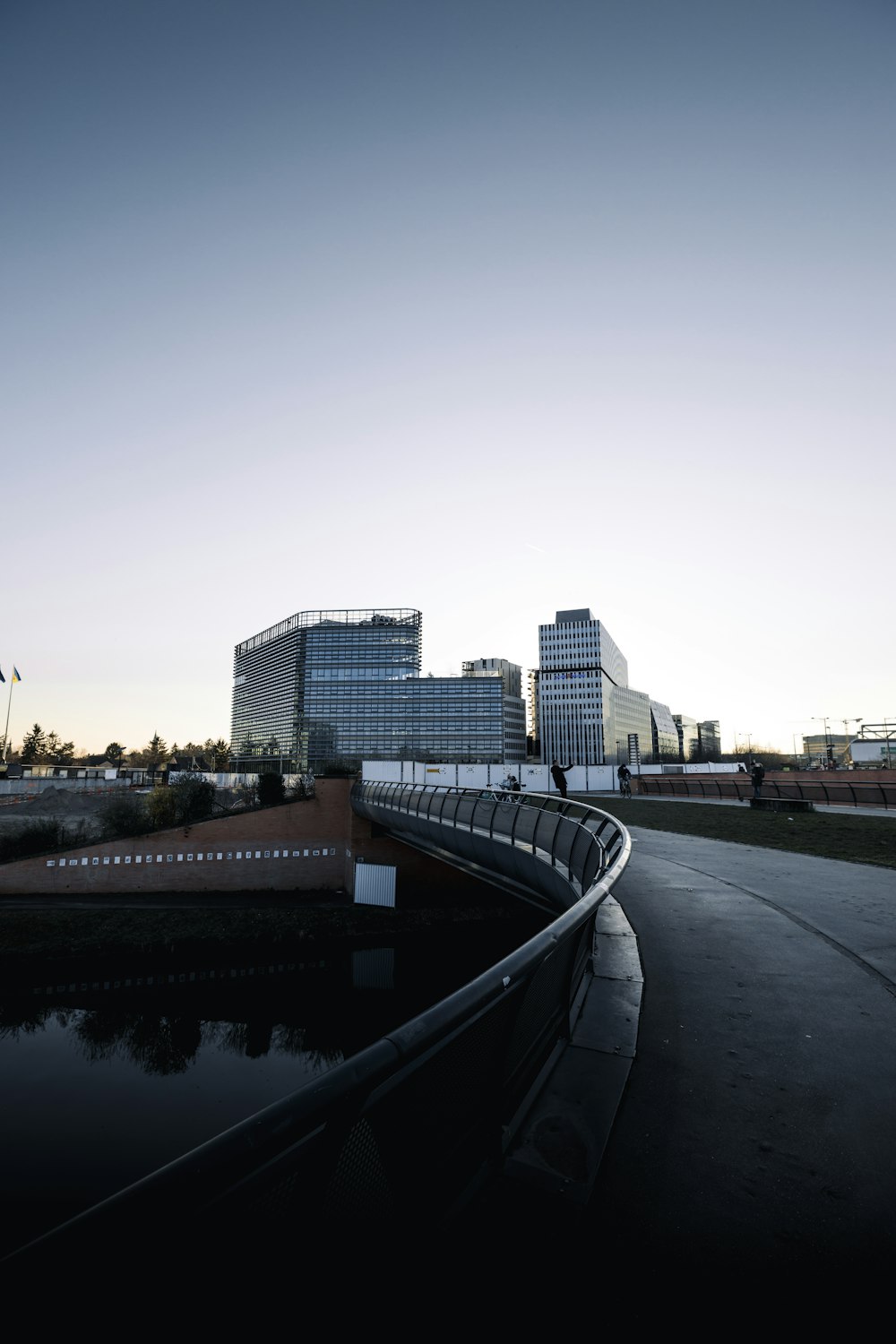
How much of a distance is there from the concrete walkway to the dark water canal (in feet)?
55.2

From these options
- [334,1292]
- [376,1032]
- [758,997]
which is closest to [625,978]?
[758,997]

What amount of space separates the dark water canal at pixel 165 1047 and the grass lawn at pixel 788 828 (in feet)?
37.3

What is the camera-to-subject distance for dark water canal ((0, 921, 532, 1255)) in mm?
16547

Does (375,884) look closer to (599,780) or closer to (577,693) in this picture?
(599,780)

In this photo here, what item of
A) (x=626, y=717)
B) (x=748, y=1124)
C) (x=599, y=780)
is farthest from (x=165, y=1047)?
(x=626, y=717)

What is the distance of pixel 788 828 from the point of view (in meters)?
18.8

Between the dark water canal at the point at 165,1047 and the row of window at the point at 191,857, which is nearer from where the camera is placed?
the dark water canal at the point at 165,1047

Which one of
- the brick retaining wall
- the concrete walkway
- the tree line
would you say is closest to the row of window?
the brick retaining wall

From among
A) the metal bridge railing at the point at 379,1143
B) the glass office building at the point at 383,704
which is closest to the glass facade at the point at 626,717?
the glass office building at the point at 383,704

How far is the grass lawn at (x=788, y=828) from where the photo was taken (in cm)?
1390

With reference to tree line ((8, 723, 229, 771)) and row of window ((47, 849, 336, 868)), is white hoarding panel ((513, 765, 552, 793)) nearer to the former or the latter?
row of window ((47, 849, 336, 868))

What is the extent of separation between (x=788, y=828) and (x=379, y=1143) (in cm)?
1992

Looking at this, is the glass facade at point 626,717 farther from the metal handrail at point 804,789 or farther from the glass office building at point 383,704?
the metal handrail at point 804,789

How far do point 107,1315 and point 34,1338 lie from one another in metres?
0.13
